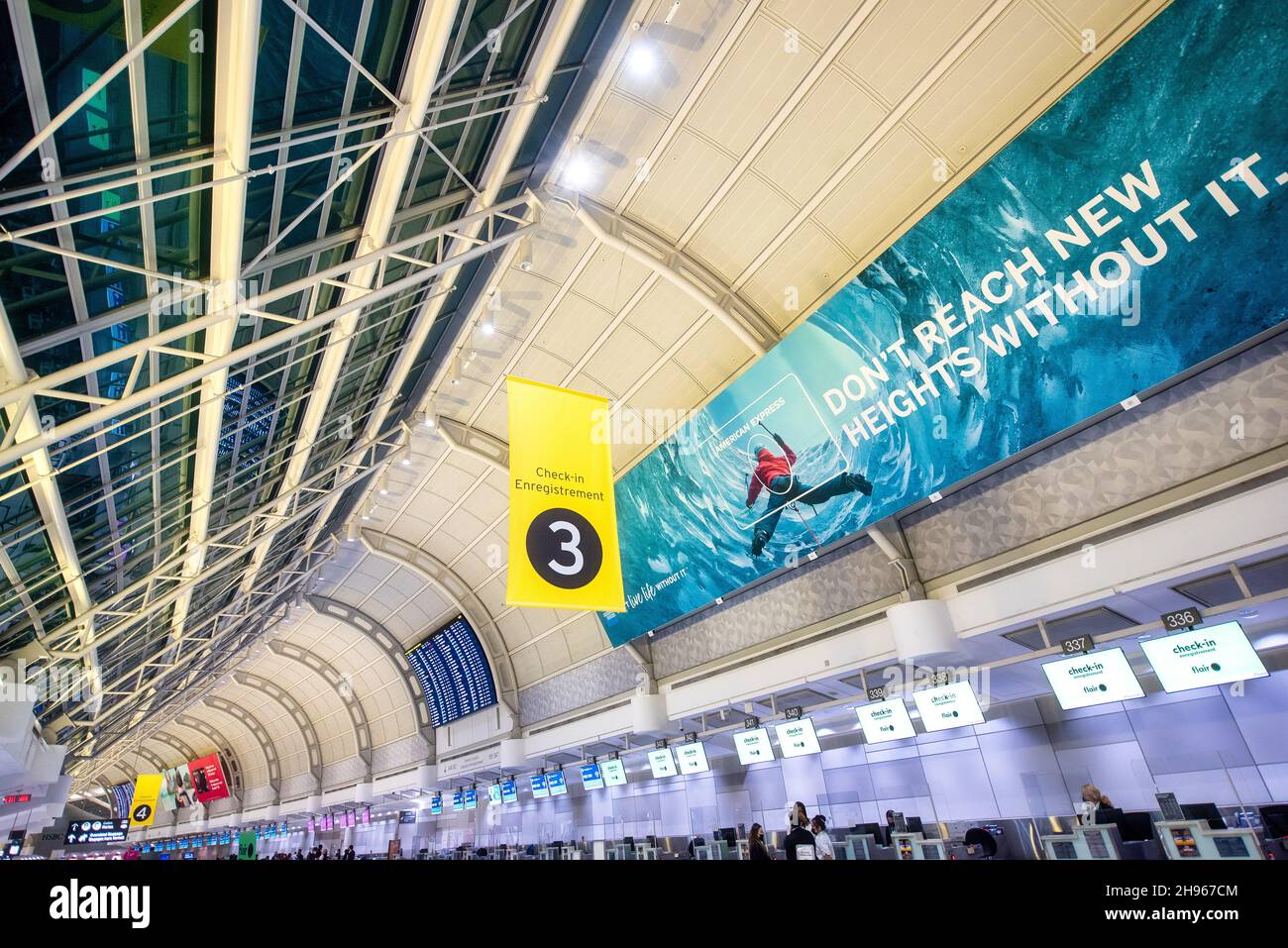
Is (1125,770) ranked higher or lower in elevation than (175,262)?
lower

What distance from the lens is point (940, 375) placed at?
33.9 ft

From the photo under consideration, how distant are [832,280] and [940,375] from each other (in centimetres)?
320

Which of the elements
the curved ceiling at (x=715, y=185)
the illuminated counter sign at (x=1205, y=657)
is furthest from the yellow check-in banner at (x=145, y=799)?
the illuminated counter sign at (x=1205, y=657)

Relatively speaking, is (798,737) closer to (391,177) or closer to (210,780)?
(391,177)

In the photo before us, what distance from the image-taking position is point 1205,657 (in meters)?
9.29

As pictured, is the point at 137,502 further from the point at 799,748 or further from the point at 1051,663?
the point at 1051,663

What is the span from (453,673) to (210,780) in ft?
115

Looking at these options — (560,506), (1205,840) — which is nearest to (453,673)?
(560,506)

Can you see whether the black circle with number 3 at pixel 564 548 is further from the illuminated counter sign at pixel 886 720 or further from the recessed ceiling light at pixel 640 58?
the recessed ceiling light at pixel 640 58

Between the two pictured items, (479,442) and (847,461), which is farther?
(479,442)

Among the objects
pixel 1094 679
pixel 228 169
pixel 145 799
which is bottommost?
pixel 145 799
